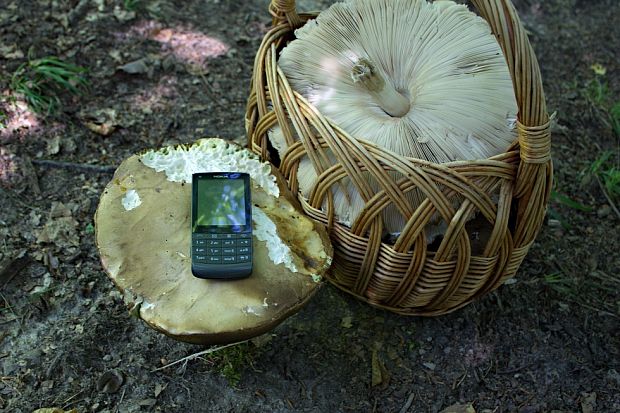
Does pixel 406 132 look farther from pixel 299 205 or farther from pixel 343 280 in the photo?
pixel 343 280

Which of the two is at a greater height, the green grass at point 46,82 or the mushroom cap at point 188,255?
the mushroom cap at point 188,255

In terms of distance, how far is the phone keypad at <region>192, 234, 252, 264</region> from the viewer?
157 centimetres

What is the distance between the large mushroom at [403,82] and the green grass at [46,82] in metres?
1.09

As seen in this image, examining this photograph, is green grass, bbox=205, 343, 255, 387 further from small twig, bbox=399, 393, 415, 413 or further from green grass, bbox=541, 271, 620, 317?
green grass, bbox=541, 271, 620, 317

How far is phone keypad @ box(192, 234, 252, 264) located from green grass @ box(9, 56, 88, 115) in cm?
124

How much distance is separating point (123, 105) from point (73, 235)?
0.68 m

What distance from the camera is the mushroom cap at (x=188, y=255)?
152 centimetres

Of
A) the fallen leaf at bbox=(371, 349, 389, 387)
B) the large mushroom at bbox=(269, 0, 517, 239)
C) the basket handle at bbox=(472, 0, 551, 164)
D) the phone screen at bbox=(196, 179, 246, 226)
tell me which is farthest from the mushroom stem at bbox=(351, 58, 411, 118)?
the fallen leaf at bbox=(371, 349, 389, 387)

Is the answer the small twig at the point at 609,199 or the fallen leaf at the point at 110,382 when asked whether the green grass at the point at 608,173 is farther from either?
the fallen leaf at the point at 110,382

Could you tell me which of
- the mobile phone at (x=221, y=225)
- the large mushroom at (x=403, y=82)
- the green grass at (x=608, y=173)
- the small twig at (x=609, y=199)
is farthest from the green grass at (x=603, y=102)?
the mobile phone at (x=221, y=225)

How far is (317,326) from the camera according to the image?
2.02 metres

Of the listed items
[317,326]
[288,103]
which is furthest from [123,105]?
[317,326]

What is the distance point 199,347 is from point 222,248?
478mm

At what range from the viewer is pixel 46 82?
2578mm
